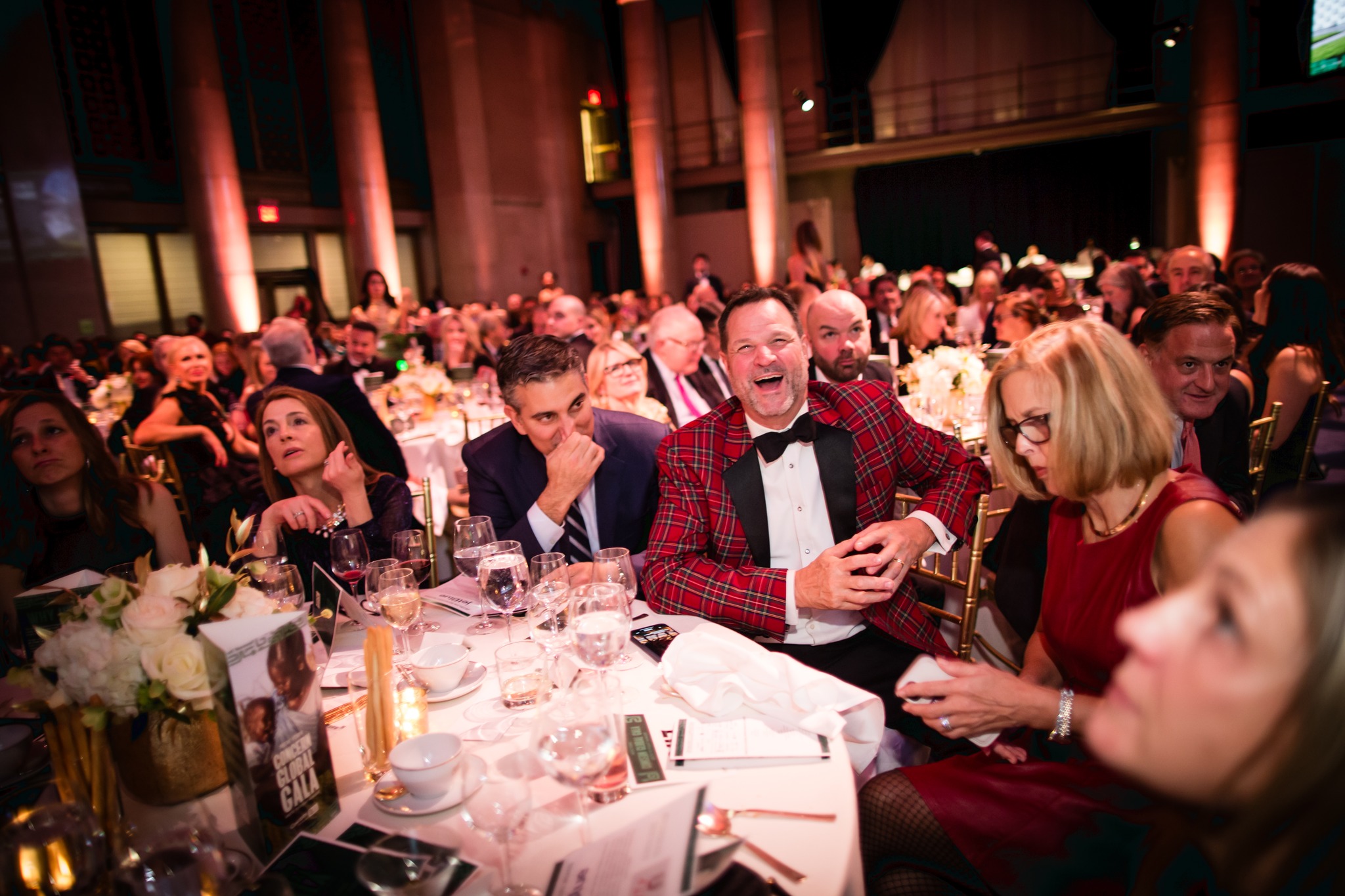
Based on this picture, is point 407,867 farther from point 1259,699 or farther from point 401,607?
point 1259,699

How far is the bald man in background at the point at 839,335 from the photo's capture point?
177 inches

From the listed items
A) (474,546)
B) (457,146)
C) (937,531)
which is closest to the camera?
(474,546)

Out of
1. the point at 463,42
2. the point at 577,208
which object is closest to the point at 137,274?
the point at 463,42

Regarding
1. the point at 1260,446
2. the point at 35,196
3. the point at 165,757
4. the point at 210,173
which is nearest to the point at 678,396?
the point at 1260,446

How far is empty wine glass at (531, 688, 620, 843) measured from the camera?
115 cm

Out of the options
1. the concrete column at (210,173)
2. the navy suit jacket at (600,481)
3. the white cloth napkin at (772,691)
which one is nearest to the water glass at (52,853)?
the white cloth napkin at (772,691)

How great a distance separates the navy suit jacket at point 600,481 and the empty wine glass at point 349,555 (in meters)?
0.58

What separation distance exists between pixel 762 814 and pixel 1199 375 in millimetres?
2312

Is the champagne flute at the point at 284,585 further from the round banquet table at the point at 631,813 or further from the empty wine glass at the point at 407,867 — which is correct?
the empty wine glass at the point at 407,867

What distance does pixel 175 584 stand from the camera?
128 centimetres

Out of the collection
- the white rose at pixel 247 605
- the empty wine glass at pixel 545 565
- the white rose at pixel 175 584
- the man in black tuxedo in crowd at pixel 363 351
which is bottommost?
the empty wine glass at pixel 545 565

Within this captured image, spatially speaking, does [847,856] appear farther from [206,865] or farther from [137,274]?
[137,274]

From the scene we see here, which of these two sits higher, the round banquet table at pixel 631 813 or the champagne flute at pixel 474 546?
the champagne flute at pixel 474 546

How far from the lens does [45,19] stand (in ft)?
31.4
